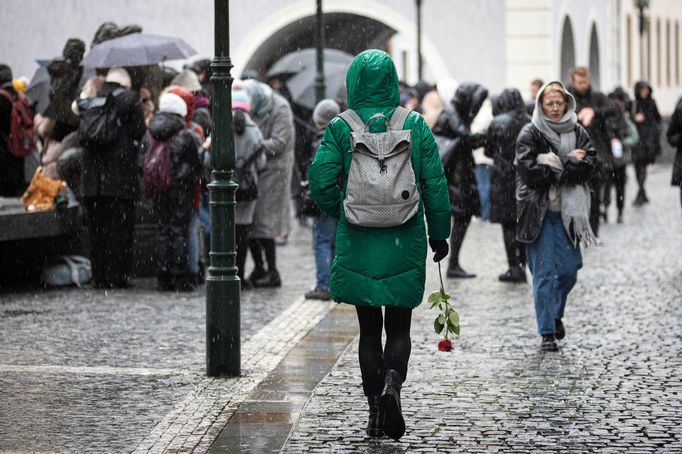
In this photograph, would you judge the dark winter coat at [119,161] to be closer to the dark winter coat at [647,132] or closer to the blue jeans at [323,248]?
the blue jeans at [323,248]

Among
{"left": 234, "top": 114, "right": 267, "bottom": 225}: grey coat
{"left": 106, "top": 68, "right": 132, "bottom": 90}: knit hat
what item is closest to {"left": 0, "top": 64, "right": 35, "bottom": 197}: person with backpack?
{"left": 106, "top": 68, "right": 132, "bottom": 90}: knit hat

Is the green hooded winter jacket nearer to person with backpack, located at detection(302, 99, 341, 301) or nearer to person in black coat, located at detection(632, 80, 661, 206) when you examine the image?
person with backpack, located at detection(302, 99, 341, 301)

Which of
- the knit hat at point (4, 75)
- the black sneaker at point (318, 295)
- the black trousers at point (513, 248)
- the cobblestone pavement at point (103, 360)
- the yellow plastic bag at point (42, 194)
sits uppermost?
the knit hat at point (4, 75)

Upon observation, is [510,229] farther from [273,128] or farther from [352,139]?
[352,139]

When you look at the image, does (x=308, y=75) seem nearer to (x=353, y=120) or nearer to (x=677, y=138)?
(x=677, y=138)

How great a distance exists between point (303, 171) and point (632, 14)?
85.8 feet

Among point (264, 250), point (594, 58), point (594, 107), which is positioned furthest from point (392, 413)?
point (594, 58)

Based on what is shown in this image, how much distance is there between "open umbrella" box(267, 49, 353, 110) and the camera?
64.0ft

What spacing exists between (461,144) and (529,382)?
5555mm

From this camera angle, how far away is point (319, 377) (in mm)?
8609

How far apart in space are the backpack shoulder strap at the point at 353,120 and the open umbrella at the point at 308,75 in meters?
12.0

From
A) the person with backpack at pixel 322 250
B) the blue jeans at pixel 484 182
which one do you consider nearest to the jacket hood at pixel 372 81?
the person with backpack at pixel 322 250

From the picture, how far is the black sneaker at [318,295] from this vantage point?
12.2 meters

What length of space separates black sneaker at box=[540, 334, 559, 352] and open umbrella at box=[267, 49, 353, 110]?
9738mm
